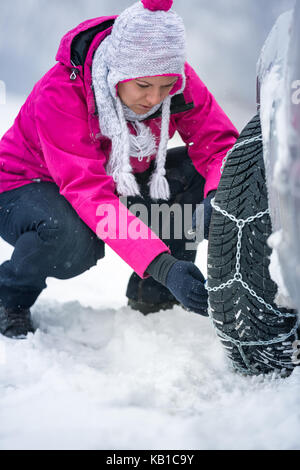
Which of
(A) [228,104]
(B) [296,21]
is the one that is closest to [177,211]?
(B) [296,21]

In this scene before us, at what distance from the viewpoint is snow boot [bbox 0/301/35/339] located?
142 cm

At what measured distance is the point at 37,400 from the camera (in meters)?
0.97

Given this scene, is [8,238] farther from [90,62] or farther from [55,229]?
[90,62]

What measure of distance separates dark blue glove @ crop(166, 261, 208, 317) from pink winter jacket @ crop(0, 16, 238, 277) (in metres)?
0.07

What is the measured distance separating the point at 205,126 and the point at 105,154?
342 mm

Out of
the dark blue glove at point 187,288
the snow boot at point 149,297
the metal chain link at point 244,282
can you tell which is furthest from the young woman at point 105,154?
the snow boot at point 149,297

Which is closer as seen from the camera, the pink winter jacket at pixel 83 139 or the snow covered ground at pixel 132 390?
the snow covered ground at pixel 132 390

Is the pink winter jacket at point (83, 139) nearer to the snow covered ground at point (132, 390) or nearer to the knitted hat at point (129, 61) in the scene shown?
the knitted hat at point (129, 61)

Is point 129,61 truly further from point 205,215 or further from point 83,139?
point 205,215

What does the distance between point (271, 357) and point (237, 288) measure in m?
0.17

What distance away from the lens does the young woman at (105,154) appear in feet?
3.99

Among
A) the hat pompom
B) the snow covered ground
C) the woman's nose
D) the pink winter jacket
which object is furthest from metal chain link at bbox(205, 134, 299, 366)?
the hat pompom

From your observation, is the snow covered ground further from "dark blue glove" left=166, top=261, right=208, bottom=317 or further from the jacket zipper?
the jacket zipper

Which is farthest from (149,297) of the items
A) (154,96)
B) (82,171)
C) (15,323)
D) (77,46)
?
(77,46)
